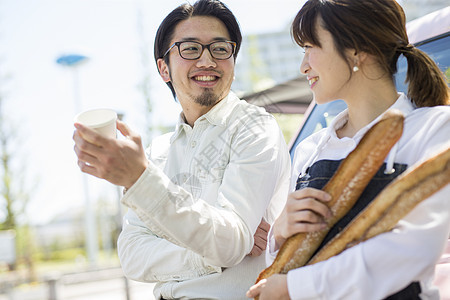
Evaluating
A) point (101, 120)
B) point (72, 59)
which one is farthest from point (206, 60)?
point (72, 59)

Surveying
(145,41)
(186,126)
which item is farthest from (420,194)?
(145,41)

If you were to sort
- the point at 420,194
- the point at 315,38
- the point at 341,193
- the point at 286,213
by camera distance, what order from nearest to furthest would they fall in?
the point at 420,194 → the point at 341,193 → the point at 286,213 → the point at 315,38

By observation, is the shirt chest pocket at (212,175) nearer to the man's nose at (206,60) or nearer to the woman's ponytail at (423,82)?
the man's nose at (206,60)

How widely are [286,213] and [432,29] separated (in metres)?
1.53

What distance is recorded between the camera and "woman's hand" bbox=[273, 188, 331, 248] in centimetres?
156

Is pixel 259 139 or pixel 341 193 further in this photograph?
pixel 259 139

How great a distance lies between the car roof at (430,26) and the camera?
2.57 m

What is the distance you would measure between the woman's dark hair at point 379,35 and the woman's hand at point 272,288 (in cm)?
81

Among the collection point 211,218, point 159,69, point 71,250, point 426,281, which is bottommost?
point 71,250

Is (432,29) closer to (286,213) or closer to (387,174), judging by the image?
(387,174)

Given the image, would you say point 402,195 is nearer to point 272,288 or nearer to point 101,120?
point 272,288

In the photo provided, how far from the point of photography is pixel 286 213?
1681mm

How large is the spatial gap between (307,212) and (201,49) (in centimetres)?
130

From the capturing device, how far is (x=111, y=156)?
1.49m
